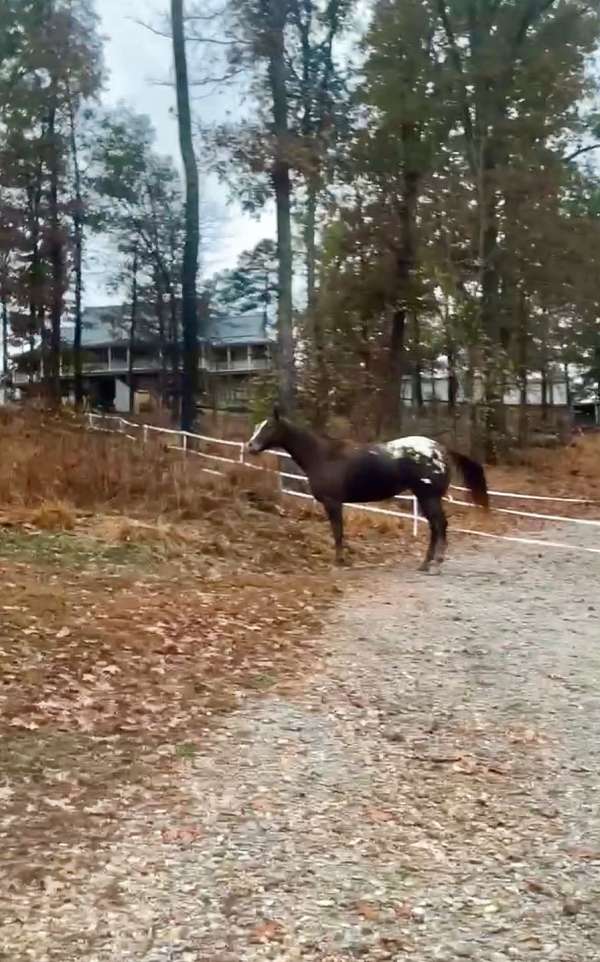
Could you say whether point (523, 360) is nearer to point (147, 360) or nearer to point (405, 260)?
point (405, 260)

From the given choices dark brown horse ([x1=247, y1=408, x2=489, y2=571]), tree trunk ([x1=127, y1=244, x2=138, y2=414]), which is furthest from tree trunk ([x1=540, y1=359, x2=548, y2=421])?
dark brown horse ([x1=247, y1=408, x2=489, y2=571])

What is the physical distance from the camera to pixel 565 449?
99.3 feet

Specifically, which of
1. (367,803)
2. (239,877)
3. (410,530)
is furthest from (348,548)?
(239,877)

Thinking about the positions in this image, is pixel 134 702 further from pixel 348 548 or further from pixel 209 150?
pixel 209 150

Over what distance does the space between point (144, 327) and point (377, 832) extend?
42247mm

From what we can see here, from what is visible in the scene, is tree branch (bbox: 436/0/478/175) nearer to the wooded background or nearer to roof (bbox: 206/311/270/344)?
the wooded background

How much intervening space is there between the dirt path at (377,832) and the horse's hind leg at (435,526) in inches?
166

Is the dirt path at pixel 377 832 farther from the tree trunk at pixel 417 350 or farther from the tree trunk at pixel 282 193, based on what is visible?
the tree trunk at pixel 417 350

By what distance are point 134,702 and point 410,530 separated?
9350mm

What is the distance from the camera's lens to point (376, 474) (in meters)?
12.1

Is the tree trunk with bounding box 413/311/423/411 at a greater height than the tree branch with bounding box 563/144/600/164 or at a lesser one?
lesser

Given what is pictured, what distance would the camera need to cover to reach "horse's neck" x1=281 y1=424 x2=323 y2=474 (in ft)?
40.2

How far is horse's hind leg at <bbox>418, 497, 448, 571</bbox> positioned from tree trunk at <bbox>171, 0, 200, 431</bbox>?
436 inches

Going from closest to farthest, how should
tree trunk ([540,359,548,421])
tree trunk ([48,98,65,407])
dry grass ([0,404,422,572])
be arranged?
dry grass ([0,404,422,572])
tree trunk ([48,98,65,407])
tree trunk ([540,359,548,421])
